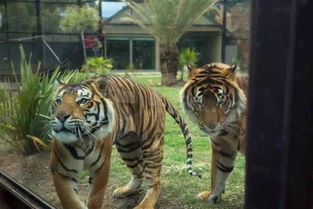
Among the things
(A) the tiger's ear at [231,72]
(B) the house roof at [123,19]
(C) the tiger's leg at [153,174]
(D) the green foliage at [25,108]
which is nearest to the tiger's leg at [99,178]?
(C) the tiger's leg at [153,174]

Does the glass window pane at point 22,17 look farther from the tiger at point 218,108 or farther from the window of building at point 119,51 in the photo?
the tiger at point 218,108

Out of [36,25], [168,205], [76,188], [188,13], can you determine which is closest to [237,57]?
[188,13]

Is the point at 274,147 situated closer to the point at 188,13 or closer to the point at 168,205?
the point at 188,13

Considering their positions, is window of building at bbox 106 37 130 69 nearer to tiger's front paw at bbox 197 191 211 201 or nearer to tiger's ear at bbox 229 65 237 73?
tiger's ear at bbox 229 65 237 73

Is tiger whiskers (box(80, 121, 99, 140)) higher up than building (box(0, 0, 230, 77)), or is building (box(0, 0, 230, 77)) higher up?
building (box(0, 0, 230, 77))

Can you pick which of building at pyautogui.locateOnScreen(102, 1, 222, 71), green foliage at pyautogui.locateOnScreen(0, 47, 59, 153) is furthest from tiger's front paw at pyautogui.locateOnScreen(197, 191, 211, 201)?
green foliage at pyautogui.locateOnScreen(0, 47, 59, 153)

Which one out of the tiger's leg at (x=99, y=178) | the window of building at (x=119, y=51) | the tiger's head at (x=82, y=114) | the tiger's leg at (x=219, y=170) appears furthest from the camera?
the tiger's leg at (x=99, y=178)

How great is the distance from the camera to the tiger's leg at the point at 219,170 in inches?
57.7

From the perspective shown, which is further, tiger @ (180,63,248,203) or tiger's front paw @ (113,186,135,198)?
tiger's front paw @ (113,186,135,198)

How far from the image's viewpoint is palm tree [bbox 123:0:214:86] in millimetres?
1347

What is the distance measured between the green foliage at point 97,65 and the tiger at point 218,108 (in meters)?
0.39

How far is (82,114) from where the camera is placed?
1744 millimetres

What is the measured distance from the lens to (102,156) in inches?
73.6

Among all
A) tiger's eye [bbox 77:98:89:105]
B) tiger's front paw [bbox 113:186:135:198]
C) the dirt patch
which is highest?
tiger's eye [bbox 77:98:89:105]
